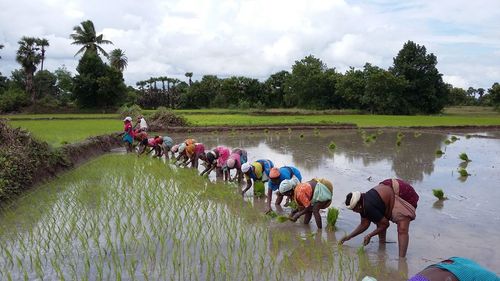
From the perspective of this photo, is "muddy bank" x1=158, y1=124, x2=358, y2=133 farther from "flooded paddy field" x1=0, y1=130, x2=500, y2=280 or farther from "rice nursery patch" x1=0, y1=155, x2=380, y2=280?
"rice nursery patch" x1=0, y1=155, x2=380, y2=280

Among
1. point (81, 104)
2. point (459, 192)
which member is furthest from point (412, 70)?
point (459, 192)

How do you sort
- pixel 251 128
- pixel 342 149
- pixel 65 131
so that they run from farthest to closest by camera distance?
1. pixel 251 128
2. pixel 65 131
3. pixel 342 149

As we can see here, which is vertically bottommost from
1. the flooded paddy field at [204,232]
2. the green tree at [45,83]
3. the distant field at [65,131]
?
the flooded paddy field at [204,232]

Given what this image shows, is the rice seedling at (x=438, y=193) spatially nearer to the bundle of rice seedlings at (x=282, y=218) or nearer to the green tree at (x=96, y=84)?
the bundle of rice seedlings at (x=282, y=218)

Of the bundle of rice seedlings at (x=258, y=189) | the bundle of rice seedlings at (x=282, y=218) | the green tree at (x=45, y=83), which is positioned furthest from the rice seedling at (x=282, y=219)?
the green tree at (x=45, y=83)

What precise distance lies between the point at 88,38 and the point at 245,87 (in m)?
17.9

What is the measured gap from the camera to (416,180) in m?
9.78

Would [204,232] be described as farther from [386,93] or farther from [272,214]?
[386,93]

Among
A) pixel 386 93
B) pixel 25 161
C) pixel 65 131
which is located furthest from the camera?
pixel 386 93

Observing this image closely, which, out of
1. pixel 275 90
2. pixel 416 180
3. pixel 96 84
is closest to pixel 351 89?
pixel 275 90

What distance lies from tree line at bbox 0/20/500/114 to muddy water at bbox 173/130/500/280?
19460 mm

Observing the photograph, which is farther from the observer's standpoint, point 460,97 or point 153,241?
point 460,97

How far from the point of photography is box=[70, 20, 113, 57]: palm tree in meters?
40.7

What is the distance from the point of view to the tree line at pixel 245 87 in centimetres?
3762
